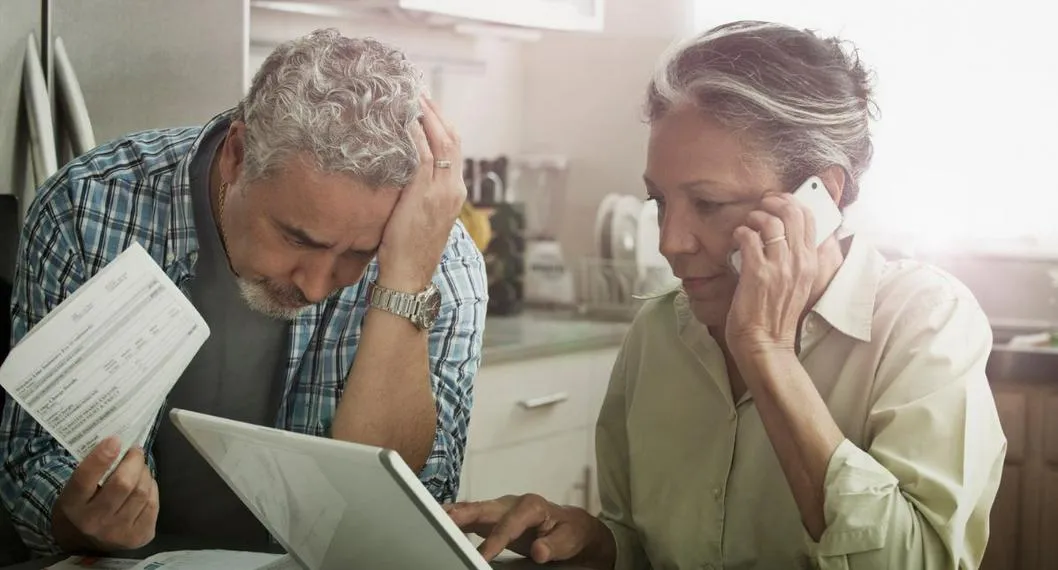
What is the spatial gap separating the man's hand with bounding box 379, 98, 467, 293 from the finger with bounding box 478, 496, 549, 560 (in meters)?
0.24

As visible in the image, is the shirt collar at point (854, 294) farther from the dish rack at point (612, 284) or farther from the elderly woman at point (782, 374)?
the dish rack at point (612, 284)

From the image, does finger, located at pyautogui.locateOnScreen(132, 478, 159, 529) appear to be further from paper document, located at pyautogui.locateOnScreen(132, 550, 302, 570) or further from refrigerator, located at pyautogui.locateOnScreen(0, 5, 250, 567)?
refrigerator, located at pyautogui.locateOnScreen(0, 5, 250, 567)

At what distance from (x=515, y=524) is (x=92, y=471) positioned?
0.36m

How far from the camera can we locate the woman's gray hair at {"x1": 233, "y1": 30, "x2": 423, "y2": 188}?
103cm

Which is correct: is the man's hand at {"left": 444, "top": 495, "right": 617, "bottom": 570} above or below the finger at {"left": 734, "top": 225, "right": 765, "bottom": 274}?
below

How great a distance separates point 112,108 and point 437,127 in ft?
1.98

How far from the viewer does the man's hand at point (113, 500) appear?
3.10 feet

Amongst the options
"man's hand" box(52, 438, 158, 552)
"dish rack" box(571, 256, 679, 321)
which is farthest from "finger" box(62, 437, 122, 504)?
"dish rack" box(571, 256, 679, 321)

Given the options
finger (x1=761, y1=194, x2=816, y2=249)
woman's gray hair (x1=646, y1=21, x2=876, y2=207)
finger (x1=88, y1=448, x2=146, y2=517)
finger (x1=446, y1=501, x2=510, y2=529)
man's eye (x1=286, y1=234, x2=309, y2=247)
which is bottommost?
finger (x1=446, y1=501, x2=510, y2=529)

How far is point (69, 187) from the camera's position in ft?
3.88

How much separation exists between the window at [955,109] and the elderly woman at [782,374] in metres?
0.80

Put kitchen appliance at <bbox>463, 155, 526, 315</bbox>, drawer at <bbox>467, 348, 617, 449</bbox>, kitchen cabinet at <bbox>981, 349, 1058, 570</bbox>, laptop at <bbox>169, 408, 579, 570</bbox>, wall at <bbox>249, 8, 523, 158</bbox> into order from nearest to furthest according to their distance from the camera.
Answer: laptop at <bbox>169, 408, 579, 570</bbox> → kitchen cabinet at <bbox>981, 349, 1058, 570</bbox> → drawer at <bbox>467, 348, 617, 449</bbox> → wall at <bbox>249, 8, 523, 158</bbox> → kitchen appliance at <bbox>463, 155, 526, 315</bbox>

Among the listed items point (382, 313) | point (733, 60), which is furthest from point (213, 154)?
point (733, 60)

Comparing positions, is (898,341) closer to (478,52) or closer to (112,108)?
(112,108)
